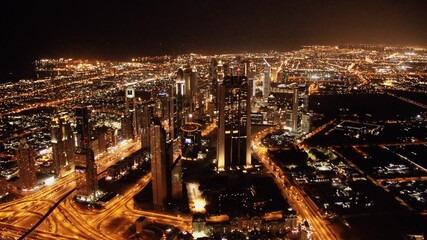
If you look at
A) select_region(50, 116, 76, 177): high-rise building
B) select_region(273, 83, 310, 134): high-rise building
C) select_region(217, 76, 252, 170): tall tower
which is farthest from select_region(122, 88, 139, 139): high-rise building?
select_region(273, 83, 310, 134): high-rise building

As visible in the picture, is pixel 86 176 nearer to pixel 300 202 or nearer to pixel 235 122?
pixel 235 122

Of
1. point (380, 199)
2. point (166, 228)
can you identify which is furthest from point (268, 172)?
point (166, 228)

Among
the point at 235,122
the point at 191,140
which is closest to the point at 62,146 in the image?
the point at 191,140

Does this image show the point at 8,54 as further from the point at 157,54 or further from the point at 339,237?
the point at 339,237

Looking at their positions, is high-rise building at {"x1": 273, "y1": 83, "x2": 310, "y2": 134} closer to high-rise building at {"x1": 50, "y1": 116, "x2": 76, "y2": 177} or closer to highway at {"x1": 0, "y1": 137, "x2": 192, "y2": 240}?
highway at {"x1": 0, "y1": 137, "x2": 192, "y2": 240}

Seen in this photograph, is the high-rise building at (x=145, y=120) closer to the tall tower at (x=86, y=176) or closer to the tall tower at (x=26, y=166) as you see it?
the tall tower at (x=86, y=176)
